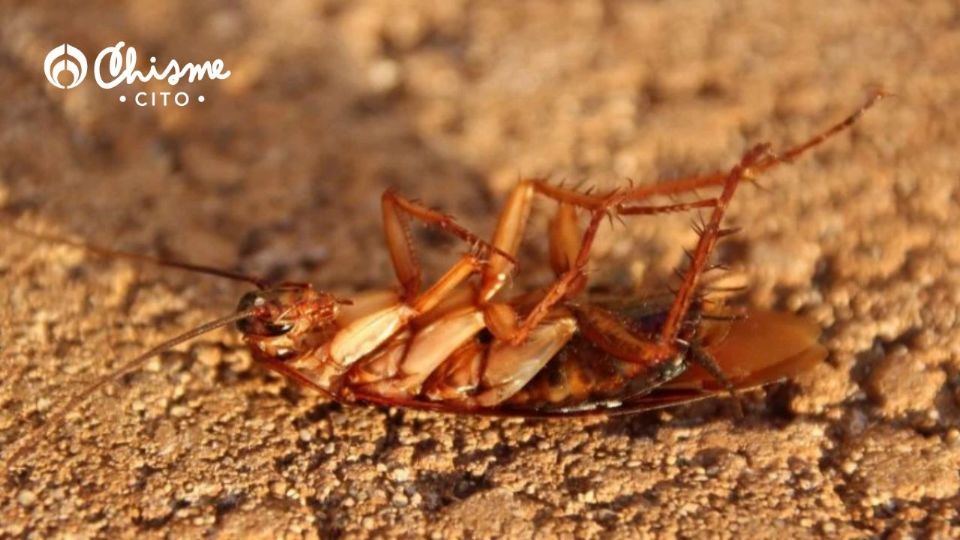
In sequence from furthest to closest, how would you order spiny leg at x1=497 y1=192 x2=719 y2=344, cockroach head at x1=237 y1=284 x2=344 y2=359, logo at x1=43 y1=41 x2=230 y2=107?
logo at x1=43 y1=41 x2=230 y2=107
cockroach head at x1=237 y1=284 x2=344 y2=359
spiny leg at x1=497 y1=192 x2=719 y2=344

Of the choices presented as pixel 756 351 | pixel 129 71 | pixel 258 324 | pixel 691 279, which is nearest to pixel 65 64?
pixel 129 71

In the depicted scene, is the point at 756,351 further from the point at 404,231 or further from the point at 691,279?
the point at 404,231

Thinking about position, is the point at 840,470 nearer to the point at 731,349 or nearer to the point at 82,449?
the point at 731,349

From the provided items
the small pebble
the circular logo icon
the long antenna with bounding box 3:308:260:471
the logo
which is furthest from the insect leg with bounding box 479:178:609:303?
the circular logo icon

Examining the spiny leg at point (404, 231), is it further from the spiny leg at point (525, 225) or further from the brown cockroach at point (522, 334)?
the spiny leg at point (525, 225)

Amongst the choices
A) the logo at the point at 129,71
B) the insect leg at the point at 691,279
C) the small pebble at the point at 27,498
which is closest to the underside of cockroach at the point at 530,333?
the insect leg at the point at 691,279

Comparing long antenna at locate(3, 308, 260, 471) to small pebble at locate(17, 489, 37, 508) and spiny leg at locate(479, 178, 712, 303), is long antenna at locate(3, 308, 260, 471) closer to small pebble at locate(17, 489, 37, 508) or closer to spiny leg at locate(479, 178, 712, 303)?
small pebble at locate(17, 489, 37, 508)
